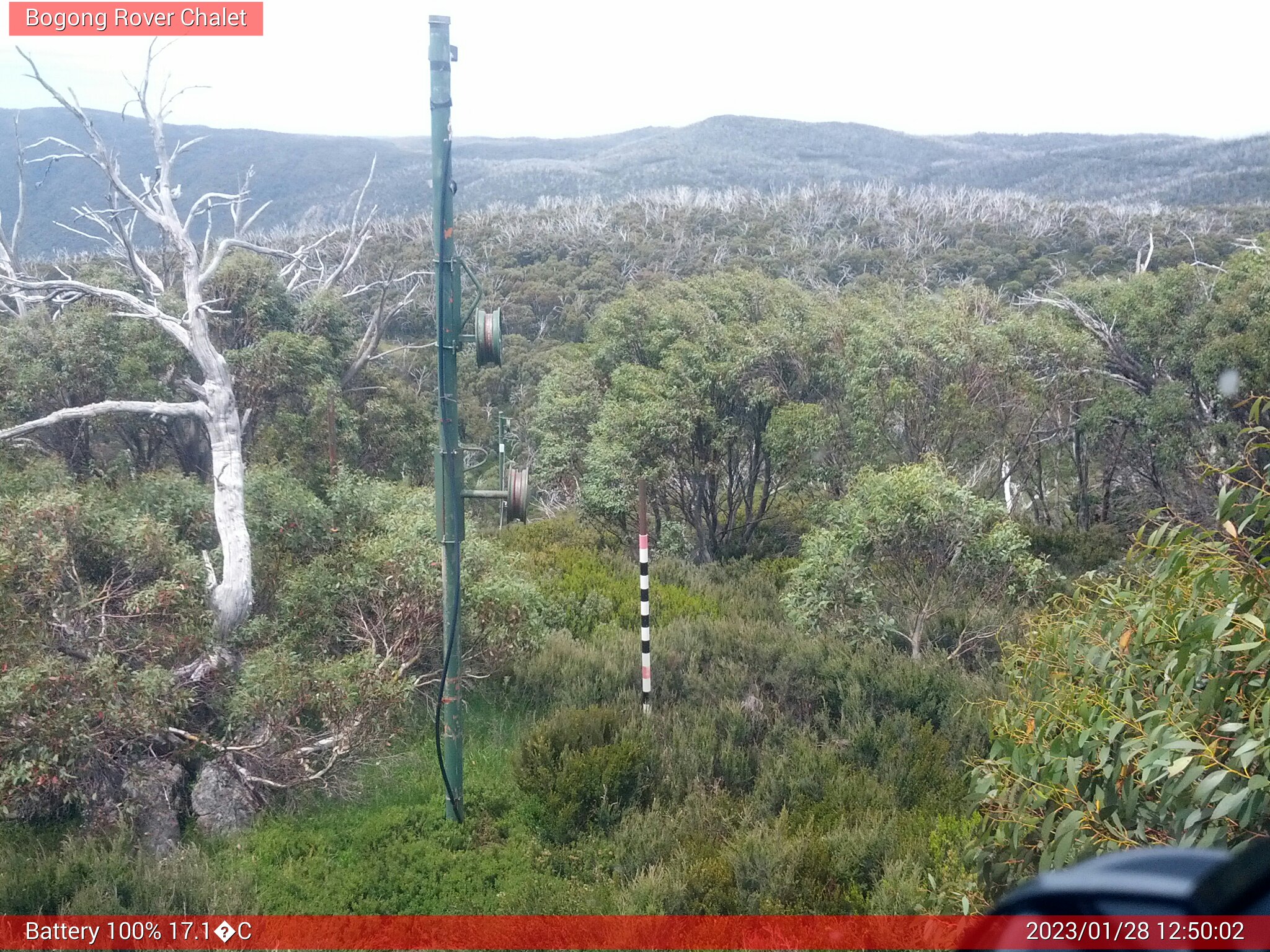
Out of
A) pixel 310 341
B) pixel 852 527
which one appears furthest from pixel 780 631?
pixel 310 341

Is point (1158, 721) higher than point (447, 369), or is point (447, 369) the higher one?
point (447, 369)

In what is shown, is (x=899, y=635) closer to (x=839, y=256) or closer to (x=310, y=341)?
(x=310, y=341)

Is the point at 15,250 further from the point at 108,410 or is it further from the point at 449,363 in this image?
the point at 449,363

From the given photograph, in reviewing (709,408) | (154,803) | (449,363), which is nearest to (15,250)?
(709,408)

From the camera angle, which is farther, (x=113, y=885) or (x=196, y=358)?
(x=196, y=358)

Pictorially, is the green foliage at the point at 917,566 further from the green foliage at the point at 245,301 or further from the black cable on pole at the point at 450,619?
the green foliage at the point at 245,301

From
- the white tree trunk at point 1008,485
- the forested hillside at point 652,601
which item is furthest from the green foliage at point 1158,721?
the white tree trunk at point 1008,485
